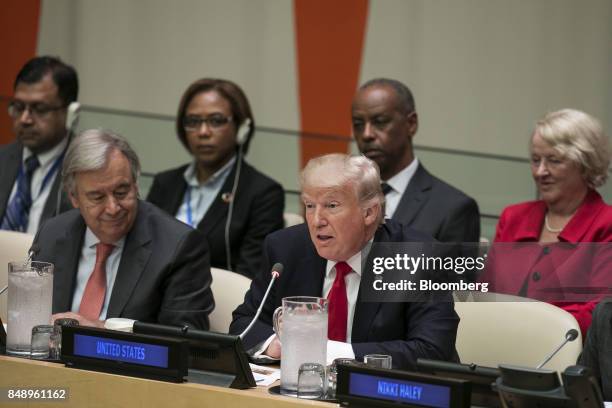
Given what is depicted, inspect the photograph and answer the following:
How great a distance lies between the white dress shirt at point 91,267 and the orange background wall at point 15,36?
10.6 feet

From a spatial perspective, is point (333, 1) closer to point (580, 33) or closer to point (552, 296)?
point (580, 33)

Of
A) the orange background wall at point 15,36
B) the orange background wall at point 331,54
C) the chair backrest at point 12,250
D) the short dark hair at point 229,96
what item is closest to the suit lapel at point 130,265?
the chair backrest at point 12,250

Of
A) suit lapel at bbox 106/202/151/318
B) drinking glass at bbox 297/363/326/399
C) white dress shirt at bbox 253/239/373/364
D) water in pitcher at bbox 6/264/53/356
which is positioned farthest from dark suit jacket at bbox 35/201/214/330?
drinking glass at bbox 297/363/326/399

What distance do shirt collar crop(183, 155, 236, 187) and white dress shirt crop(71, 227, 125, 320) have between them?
127 cm

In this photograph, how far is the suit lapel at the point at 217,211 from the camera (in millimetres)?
4711

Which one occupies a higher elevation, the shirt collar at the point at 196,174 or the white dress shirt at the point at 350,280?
the shirt collar at the point at 196,174

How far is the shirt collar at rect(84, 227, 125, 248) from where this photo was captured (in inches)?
142

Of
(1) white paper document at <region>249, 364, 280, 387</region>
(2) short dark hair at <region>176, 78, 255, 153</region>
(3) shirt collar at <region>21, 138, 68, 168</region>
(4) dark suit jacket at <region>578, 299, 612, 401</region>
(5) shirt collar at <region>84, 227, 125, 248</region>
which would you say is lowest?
(1) white paper document at <region>249, 364, 280, 387</region>

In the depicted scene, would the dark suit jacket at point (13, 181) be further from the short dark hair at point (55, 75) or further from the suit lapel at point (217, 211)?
the suit lapel at point (217, 211)

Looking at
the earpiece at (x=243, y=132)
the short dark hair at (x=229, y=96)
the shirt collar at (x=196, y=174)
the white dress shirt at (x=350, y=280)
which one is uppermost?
the short dark hair at (x=229, y=96)

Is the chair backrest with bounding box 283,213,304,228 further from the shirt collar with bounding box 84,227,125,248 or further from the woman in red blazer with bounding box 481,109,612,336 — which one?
the shirt collar with bounding box 84,227,125,248

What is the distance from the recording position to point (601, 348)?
9.06ft

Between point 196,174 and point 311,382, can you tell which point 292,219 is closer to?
point 196,174

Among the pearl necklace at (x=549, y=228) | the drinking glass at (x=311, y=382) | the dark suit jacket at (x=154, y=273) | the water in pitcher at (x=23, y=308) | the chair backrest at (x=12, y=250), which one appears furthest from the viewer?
the pearl necklace at (x=549, y=228)
